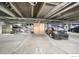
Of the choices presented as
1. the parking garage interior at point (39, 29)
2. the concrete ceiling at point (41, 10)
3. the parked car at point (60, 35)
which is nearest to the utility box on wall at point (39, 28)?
the parking garage interior at point (39, 29)

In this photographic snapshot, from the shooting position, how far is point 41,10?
215 centimetres

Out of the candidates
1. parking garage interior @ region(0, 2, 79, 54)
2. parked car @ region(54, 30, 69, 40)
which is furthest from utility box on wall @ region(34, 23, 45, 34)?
parked car @ region(54, 30, 69, 40)

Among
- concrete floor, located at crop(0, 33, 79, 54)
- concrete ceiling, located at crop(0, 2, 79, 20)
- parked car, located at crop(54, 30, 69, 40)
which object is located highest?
concrete ceiling, located at crop(0, 2, 79, 20)

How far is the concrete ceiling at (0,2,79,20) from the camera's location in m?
1.93

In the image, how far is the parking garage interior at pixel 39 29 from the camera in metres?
2.01

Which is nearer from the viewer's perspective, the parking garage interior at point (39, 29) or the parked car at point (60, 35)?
the parking garage interior at point (39, 29)

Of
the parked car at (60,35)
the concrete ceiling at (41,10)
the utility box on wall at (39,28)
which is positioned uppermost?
the concrete ceiling at (41,10)

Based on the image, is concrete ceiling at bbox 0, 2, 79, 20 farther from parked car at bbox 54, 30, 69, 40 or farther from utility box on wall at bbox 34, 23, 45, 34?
parked car at bbox 54, 30, 69, 40

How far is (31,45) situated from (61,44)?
21.8 inches

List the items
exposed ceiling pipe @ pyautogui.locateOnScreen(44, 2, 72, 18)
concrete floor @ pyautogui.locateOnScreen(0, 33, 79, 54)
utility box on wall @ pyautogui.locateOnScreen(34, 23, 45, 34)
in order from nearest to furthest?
exposed ceiling pipe @ pyautogui.locateOnScreen(44, 2, 72, 18) → concrete floor @ pyautogui.locateOnScreen(0, 33, 79, 54) → utility box on wall @ pyautogui.locateOnScreen(34, 23, 45, 34)

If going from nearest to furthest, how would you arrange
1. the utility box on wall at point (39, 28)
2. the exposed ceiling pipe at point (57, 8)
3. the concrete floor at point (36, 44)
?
the exposed ceiling pipe at point (57, 8) < the concrete floor at point (36, 44) < the utility box on wall at point (39, 28)

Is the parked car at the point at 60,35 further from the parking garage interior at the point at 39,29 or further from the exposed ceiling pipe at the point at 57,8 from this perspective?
the exposed ceiling pipe at the point at 57,8

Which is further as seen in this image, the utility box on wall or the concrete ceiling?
the utility box on wall

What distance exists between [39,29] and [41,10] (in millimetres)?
350
